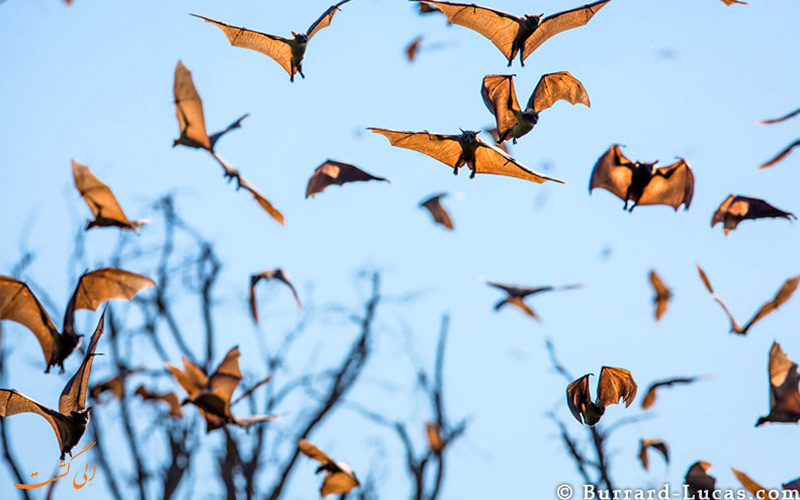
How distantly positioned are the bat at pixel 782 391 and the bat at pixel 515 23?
208cm

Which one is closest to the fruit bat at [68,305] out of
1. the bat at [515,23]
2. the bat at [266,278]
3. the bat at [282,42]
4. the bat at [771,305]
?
the bat at [266,278]

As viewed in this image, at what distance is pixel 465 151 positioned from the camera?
3.30m

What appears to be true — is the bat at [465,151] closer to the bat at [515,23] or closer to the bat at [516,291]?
the bat at [515,23]

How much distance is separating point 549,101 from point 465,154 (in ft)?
2.07

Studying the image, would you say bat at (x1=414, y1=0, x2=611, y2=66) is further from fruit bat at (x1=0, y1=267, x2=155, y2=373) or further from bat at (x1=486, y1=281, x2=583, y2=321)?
fruit bat at (x1=0, y1=267, x2=155, y2=373)

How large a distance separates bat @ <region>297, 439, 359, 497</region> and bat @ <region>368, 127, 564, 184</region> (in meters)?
1.82

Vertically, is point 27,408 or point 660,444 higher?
point 27,408

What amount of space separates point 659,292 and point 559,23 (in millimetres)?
4093

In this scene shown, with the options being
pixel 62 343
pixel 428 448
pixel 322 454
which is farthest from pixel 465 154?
pixel 428 448

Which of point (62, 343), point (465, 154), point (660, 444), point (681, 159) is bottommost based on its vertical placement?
point (660, 444)

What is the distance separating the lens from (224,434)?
8898mm

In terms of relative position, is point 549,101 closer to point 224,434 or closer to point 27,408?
point 27,408

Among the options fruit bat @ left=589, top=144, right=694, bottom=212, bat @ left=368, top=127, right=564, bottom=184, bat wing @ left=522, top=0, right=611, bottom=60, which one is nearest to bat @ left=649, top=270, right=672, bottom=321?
fruit bat @ left=589, top=144, right=694, bottom=212

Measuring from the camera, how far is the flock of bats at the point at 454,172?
10.3 feet
